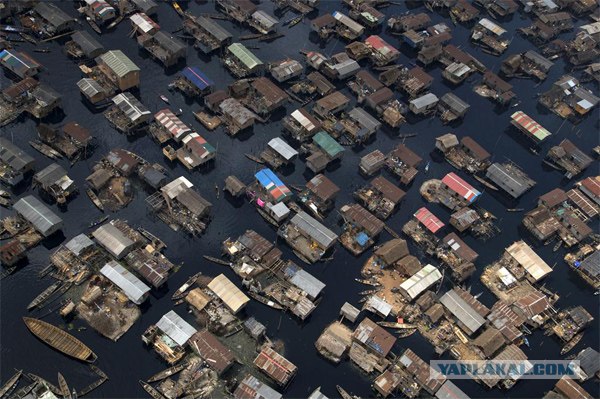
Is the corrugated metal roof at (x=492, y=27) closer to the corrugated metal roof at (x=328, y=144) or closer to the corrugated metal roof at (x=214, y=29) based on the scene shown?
the corrugated metal roof at (x=328, y=144)

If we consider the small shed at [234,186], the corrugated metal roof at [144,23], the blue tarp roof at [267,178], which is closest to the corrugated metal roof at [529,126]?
the blue tarp roof at [267,178]

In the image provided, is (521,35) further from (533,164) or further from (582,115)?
(533,164)

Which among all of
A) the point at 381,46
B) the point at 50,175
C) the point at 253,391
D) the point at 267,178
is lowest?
the point at 253,391

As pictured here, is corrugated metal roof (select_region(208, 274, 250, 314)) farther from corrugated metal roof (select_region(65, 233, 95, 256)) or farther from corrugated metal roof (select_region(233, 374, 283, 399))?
corrugated metal roof (select_region(65, 233, 95, 256))

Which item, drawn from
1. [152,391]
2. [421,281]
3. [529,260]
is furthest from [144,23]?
[529,260]

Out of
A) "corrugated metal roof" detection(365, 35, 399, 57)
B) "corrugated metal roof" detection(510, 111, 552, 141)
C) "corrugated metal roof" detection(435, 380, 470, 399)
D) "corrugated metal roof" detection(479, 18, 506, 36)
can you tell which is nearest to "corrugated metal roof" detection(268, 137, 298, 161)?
"corrugated metal roof" detection(365, 35, 399, 57)

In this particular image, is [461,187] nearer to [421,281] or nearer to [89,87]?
[421,281]
